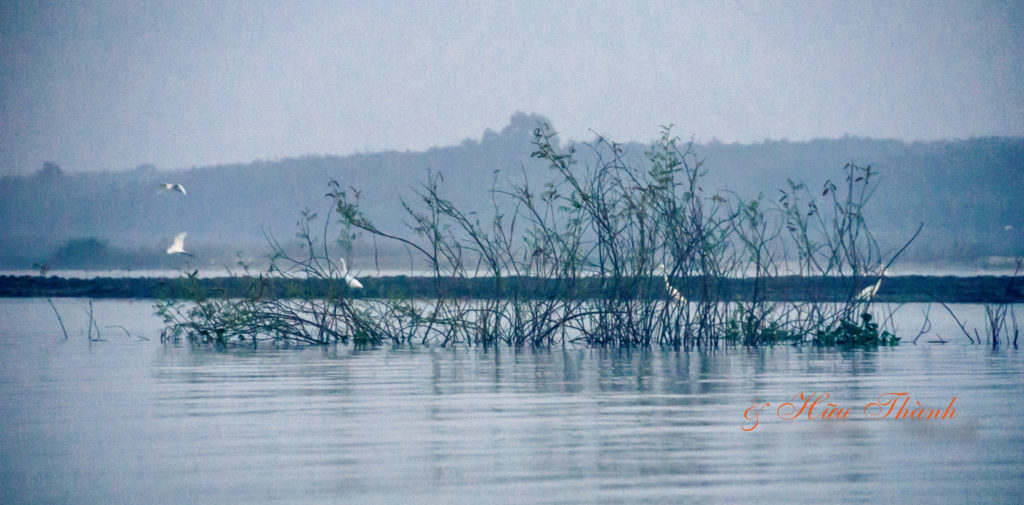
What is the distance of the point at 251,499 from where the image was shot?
3.44 meters

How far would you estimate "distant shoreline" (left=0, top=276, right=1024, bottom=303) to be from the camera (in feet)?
31.0

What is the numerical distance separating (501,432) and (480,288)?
4.48 meters

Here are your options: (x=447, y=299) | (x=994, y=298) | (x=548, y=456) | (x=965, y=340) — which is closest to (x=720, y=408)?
(x=548, y=456)

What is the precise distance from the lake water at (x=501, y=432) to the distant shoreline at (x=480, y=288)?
1224 millimetres

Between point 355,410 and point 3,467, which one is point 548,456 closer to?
point 355,410

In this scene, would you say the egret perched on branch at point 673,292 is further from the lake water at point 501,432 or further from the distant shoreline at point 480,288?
the lake water at point 501,432

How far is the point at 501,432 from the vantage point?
15.5ft

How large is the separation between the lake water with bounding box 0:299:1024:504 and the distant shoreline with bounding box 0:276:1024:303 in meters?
1.22

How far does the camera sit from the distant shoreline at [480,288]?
9.44m
